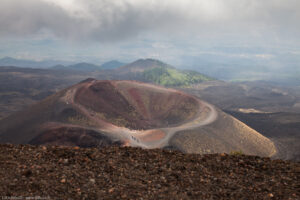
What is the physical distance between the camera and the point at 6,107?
162 metres

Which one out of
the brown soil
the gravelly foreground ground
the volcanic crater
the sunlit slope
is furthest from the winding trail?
the gravelly foreground ground

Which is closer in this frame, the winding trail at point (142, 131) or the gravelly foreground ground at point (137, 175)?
the gravelly foreground ground at point (137, 175)

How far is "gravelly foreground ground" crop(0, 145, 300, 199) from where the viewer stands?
26.0ft

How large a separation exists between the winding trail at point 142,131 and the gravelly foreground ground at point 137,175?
48.5 metres

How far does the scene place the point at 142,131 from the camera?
73.2 meters

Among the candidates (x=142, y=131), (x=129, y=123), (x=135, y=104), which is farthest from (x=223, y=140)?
(x=135, y=104)

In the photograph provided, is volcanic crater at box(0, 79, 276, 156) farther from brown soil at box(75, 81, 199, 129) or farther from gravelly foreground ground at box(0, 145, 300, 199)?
gravelly foreground ground at box(0, 145, 300, 199)

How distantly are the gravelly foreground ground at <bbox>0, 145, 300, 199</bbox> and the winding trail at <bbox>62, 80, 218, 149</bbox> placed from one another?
159 feet

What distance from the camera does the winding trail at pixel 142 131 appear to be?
62772 mm

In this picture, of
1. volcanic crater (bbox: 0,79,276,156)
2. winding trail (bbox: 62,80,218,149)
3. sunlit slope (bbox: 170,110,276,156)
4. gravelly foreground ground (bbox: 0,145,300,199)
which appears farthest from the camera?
sunlit slope (bbox: 170,110,276,156)

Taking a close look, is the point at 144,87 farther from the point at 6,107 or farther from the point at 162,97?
the point at 6,107

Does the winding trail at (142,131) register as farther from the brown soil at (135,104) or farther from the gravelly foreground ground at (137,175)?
the gravelly foreground ground at (137,175)

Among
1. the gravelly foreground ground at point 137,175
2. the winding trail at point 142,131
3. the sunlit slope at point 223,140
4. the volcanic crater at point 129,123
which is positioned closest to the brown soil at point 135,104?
the volcanic crater at point 129,123

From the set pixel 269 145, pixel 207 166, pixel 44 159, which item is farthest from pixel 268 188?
pixel 269 145
